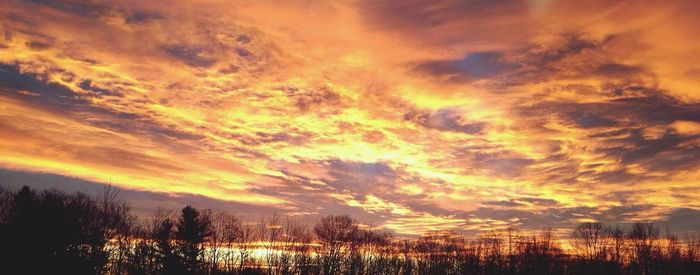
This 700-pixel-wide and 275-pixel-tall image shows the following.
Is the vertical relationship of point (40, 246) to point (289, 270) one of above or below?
above

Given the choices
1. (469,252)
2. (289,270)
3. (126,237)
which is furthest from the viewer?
(469,252)

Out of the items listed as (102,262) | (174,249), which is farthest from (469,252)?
(102,262)

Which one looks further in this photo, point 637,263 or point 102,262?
point 637,263

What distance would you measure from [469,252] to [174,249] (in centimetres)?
8522

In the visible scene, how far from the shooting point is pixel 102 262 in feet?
233

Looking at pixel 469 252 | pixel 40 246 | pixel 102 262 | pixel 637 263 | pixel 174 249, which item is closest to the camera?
pixel 40 246

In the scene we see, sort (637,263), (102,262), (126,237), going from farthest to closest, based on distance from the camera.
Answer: (637,263) → (126,237) → (102,262)

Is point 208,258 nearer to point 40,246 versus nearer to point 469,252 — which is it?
point 40,246

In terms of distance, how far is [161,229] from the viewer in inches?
3187

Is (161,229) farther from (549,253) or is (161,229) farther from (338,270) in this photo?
(549,253)

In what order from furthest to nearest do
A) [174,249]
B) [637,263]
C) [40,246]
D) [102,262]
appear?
[637,263], [174,249], [102,262], [40,246]

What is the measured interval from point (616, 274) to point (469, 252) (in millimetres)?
39524

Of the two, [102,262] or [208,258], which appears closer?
[102,262]

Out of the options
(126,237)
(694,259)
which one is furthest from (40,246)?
(694,259)
